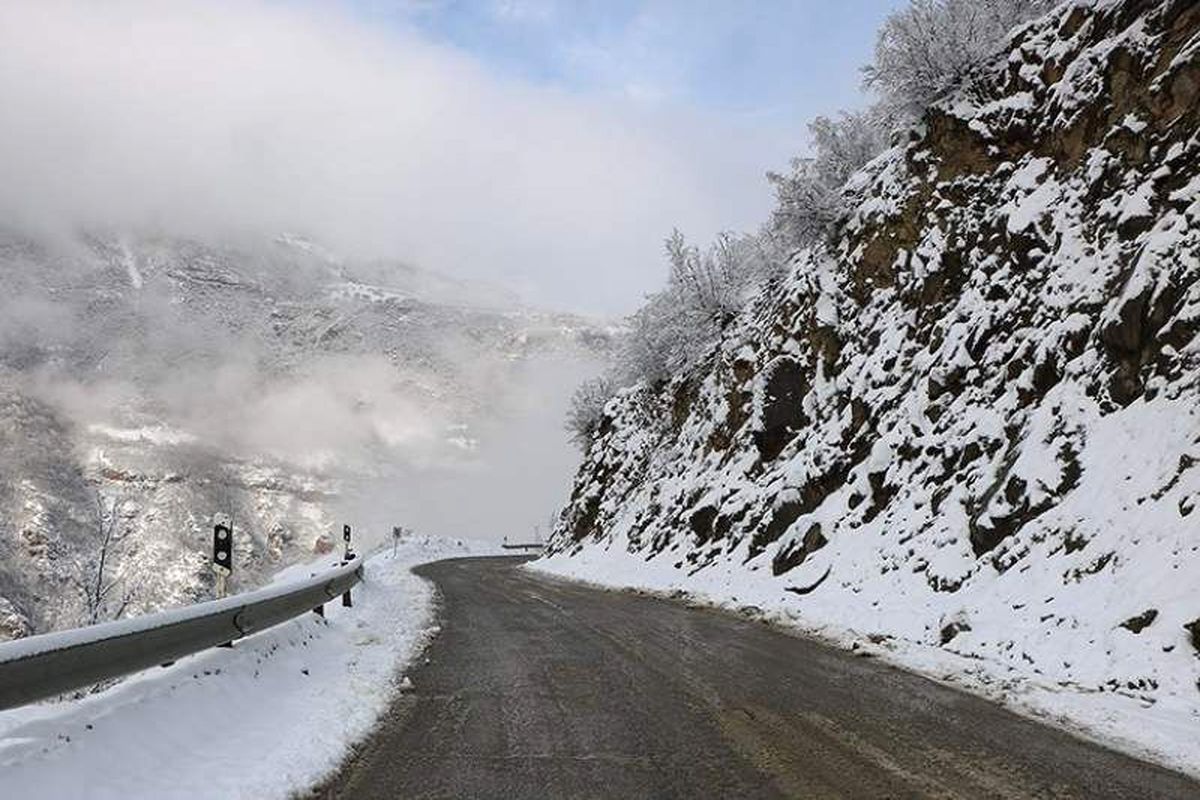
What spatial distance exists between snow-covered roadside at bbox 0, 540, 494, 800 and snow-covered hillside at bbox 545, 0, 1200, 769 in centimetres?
592

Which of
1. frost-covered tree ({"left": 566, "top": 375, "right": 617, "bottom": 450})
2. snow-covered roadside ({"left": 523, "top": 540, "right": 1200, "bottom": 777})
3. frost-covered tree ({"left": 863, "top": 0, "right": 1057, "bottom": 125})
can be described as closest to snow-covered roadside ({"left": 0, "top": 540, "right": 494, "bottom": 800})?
snow-covered roadside ({"left": 523, "top": 540, "right": 1200, "bottom": 777})

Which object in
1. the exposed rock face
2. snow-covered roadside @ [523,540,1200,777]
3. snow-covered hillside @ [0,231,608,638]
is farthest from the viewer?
snow-covered hillside @ [0,231,608,638]

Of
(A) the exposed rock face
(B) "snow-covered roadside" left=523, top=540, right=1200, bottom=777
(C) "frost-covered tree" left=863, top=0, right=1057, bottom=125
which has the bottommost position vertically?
(B) "snow-covered roadside" left=523, top=540, right=1200, bottom=777

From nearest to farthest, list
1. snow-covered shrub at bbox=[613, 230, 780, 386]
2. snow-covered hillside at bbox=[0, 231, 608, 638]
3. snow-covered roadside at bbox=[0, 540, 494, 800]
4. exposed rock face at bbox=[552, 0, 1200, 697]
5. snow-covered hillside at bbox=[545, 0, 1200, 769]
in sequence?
1. snow-covered roadside at bbox=[0, 540, 494, 800]
2. snow-covered hillside at bbox=[545, 0, 1200, 769]
3. exposed rock face at bbox=[552, 0, 1200, 697]
4. snow-covered shrub at bbox=[613, 230, 780, 386]
5. snow-covered hillside at bbox=[0, 231, 608, 638]

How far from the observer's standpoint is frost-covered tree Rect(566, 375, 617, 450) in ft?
149

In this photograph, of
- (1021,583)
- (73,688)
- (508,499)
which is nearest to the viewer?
(73,688)

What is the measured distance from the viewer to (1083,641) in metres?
7.96

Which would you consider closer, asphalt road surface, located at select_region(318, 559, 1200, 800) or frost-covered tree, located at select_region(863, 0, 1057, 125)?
asphalt road surface, located at select_region(318, 559, 1200, 800)

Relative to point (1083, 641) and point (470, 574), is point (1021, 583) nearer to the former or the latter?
point (1083, 641)

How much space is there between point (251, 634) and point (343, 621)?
14.8 ft

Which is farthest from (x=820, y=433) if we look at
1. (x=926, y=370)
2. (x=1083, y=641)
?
(x=1083, y=641)

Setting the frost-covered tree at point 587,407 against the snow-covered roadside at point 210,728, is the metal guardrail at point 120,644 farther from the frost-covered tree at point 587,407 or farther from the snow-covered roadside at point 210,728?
the frost-covered tree at point 587,407

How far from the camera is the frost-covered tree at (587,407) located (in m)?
45.3

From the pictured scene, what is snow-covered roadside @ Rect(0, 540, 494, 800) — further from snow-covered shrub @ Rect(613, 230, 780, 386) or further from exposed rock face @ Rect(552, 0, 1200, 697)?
snow-covered shrub @ Rect(613, 230, 780, 386)
